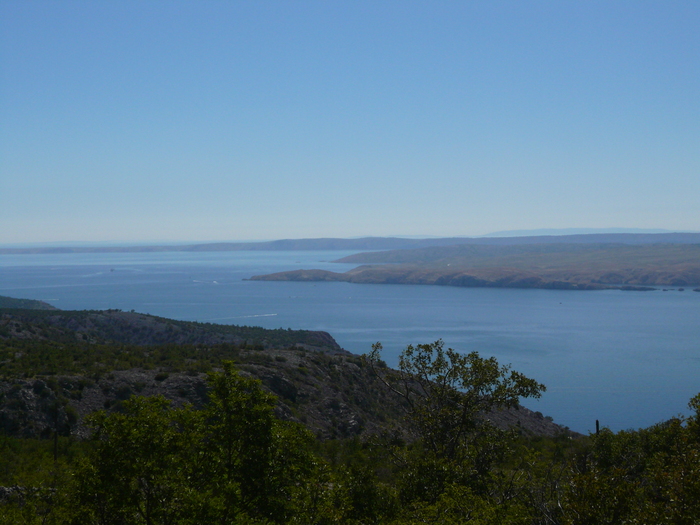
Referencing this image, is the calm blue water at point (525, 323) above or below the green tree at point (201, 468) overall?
below

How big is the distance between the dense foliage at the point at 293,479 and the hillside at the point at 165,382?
10213mm

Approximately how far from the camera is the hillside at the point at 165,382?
86.1ft

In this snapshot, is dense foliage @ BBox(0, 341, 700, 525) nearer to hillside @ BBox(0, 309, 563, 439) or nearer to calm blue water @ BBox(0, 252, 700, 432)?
hillside @ BBox(0, 309, 563, 439)

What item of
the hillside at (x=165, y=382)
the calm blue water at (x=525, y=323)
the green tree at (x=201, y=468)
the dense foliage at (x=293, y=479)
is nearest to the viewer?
the dense foliage at (x=293, y=479)

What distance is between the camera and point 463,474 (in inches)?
487

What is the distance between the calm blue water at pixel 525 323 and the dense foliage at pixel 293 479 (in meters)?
39.2

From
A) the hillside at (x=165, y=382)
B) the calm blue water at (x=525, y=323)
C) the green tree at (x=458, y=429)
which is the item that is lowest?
the calm blue water at (x=525, y=323)

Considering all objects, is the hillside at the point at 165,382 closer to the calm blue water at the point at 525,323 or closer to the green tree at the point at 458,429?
the green tree at the point at 458,429

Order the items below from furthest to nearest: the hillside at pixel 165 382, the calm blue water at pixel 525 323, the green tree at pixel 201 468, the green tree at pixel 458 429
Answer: the calm blue water at pixel 525 323, the hillside at pixel 165 382, the green tree at pixel 458 429, the green tree at pixel 201 468

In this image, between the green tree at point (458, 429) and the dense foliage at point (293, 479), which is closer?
the dense foliage at point (293, 479)

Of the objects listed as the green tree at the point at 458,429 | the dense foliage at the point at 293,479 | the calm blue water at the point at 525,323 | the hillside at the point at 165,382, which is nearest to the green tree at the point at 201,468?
the dense foliage at the point at 293,479

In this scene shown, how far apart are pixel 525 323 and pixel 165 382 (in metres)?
94.2

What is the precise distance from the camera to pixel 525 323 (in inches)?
4414

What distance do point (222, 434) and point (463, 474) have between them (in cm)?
570
